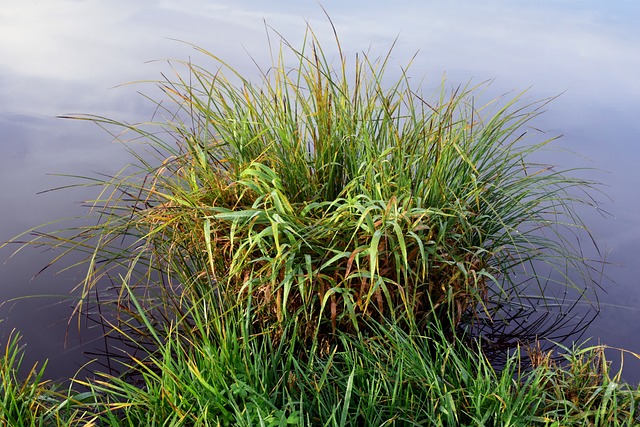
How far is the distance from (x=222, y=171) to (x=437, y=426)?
3.56ft

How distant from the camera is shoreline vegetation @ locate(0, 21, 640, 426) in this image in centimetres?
163

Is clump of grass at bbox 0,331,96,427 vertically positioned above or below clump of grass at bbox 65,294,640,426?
below

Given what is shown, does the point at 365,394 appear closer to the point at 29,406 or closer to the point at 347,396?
the point at 347,396

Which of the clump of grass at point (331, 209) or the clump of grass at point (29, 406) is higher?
the clump of grass at point (331, 209)

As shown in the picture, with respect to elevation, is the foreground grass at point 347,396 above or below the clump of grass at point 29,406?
above

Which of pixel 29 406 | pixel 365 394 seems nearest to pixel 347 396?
pixel 365 394

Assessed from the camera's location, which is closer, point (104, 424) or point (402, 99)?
point (104, 424)

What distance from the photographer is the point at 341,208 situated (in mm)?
1913

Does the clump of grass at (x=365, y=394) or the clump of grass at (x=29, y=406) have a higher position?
the clump of grass at (x=365, y=394)

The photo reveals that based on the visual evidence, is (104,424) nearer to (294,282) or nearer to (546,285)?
(294,282)

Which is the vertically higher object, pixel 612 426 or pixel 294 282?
pixel 294 282

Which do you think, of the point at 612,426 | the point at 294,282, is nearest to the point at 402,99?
the point at 294,282

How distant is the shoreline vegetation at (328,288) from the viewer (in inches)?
64.2

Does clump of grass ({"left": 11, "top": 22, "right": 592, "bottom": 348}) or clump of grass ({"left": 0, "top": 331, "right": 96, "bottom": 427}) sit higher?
clump of grass ({"left": 11, "top": 22, "right": 592, "bottom": 348})
